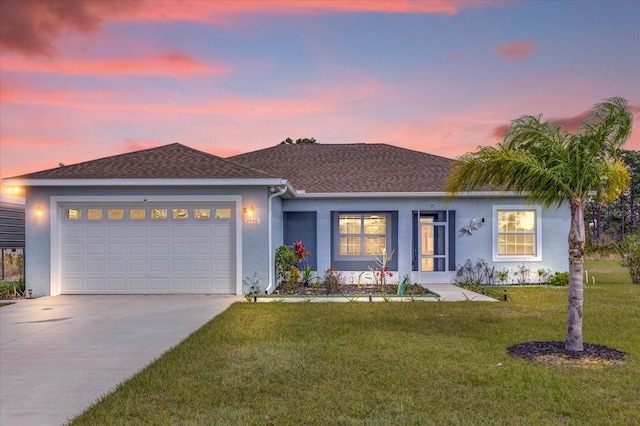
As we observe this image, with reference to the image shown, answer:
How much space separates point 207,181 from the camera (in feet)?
42.0

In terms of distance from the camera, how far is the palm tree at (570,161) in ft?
22.0

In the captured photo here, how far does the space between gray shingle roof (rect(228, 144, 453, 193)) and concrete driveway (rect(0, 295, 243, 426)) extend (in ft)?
18.4

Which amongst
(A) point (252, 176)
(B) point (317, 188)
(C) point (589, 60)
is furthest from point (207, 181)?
(C) point (589, 60)

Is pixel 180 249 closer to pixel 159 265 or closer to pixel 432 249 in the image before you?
pixel 159 265

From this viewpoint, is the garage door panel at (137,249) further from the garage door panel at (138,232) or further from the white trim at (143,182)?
the white trim at (143,182)

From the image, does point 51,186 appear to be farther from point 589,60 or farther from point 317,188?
point 589,60

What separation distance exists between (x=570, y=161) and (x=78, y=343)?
7.81m

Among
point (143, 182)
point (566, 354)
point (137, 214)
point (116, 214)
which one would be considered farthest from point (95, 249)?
point (566, 354)

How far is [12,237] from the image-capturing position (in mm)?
16766

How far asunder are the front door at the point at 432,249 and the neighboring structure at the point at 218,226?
0.06m

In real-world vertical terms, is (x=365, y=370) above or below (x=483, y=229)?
below

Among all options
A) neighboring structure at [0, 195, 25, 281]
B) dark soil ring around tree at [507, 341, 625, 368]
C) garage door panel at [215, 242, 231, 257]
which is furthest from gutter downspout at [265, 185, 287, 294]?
neighboring structure at [0, 195, 25, 281]

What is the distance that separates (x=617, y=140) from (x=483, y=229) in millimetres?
8880

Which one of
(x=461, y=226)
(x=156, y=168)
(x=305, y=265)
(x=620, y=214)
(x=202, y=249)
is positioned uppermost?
(x=156, y=168)
